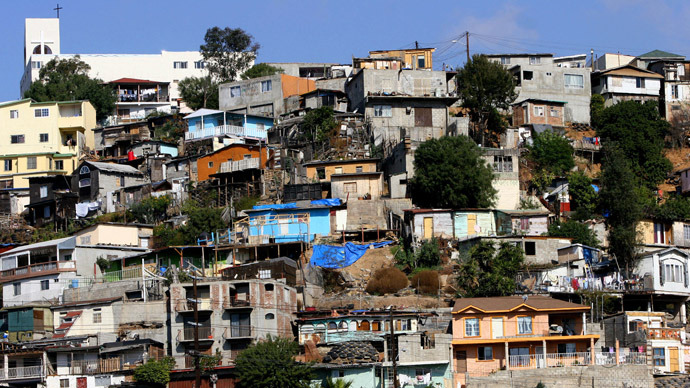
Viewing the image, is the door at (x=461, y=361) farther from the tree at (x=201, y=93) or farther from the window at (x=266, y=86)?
the tree at (x=201, y=93)

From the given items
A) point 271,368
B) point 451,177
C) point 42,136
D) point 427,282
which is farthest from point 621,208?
point 42,136

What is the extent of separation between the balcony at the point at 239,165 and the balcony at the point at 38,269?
13.4 m

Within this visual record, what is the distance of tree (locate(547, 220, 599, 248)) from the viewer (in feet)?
191

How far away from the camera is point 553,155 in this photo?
6775 cm

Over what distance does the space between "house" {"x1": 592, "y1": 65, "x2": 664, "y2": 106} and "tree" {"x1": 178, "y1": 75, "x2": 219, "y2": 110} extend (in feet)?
105

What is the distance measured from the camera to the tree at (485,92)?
7162cm

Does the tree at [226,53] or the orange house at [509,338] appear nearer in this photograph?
the orange house at [509,338]

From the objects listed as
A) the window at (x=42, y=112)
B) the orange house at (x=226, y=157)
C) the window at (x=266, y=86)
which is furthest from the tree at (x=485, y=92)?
the window at (x=42, y=112)

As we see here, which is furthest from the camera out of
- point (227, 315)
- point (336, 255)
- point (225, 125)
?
point (225, 125)

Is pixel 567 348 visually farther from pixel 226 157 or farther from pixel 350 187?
pixel 226 157

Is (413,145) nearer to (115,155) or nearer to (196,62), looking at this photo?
(115,155)

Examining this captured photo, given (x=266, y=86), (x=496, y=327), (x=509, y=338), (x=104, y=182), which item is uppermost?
(x=266, y=86)

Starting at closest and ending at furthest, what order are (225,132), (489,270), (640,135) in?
1. (489,270)
2. (640,135)
3. (225,132)

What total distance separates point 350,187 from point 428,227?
309 inches
